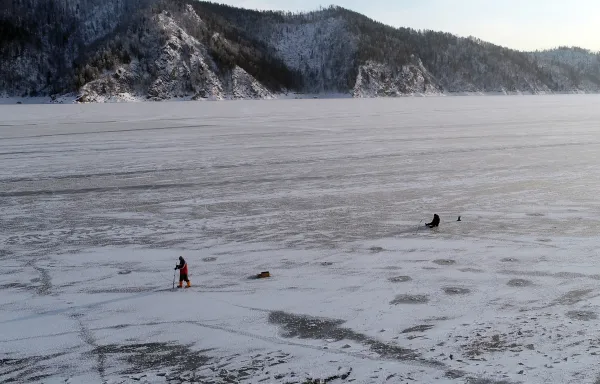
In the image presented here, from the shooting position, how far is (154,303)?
7371 mm

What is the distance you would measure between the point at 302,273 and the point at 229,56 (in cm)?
13961

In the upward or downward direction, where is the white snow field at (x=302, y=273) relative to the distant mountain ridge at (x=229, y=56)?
downward

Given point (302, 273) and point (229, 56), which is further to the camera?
point (229, 56)

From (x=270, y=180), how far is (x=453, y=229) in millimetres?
6454

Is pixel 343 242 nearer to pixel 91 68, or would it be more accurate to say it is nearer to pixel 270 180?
pixel 270 180

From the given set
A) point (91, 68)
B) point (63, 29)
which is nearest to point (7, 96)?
point (91, 68)

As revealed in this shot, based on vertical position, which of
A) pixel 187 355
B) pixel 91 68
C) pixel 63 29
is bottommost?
pixel 187 355

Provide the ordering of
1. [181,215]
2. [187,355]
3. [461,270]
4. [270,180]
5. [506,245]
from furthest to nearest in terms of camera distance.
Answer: [270,180]
[181,215]
[506,245]
[461,270]
[187,355]

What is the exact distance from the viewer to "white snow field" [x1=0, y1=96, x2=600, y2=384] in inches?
227

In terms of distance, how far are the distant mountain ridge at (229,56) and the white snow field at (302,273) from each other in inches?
4033

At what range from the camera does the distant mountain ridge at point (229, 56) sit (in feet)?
416

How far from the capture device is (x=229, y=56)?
142 m

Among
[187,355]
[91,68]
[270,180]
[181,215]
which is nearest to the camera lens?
[187,355]

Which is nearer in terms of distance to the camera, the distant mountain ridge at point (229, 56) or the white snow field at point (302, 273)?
the white snow field at point (302, 273)
